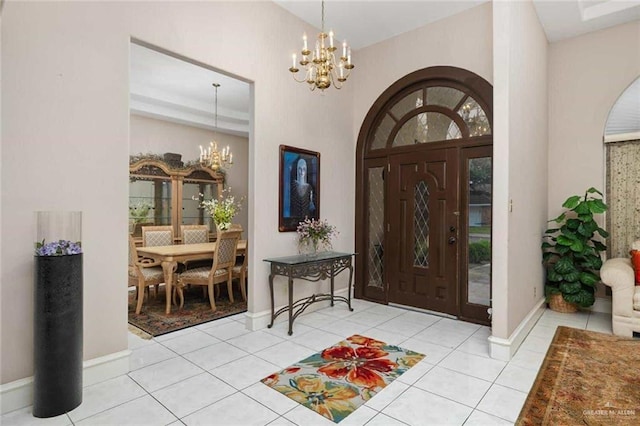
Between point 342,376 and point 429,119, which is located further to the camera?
point 429,119

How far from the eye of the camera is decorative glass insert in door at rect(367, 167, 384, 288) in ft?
16.0

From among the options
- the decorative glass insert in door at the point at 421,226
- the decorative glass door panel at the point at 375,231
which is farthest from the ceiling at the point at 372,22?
the decorative glass insert in door at the point at 421,226

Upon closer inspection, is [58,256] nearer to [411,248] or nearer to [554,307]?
[411,248]

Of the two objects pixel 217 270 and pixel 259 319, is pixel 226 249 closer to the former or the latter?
pixel 217 270

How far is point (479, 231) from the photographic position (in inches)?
159

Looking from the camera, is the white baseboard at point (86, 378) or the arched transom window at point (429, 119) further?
the arched transom window at point (429, 119)

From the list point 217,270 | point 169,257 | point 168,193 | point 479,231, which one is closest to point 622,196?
point 479,231

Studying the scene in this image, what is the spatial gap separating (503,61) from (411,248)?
2.38m

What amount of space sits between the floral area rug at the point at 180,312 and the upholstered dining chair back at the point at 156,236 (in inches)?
30.7

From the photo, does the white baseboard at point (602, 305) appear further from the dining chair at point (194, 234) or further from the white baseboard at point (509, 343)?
the dining chair at point (194, 234)

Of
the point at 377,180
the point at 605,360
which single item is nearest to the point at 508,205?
the point at 605,360

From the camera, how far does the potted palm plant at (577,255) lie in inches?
161

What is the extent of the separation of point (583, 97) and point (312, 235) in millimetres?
3931

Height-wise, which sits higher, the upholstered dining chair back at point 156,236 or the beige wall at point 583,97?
the beige wall at point 583,97
